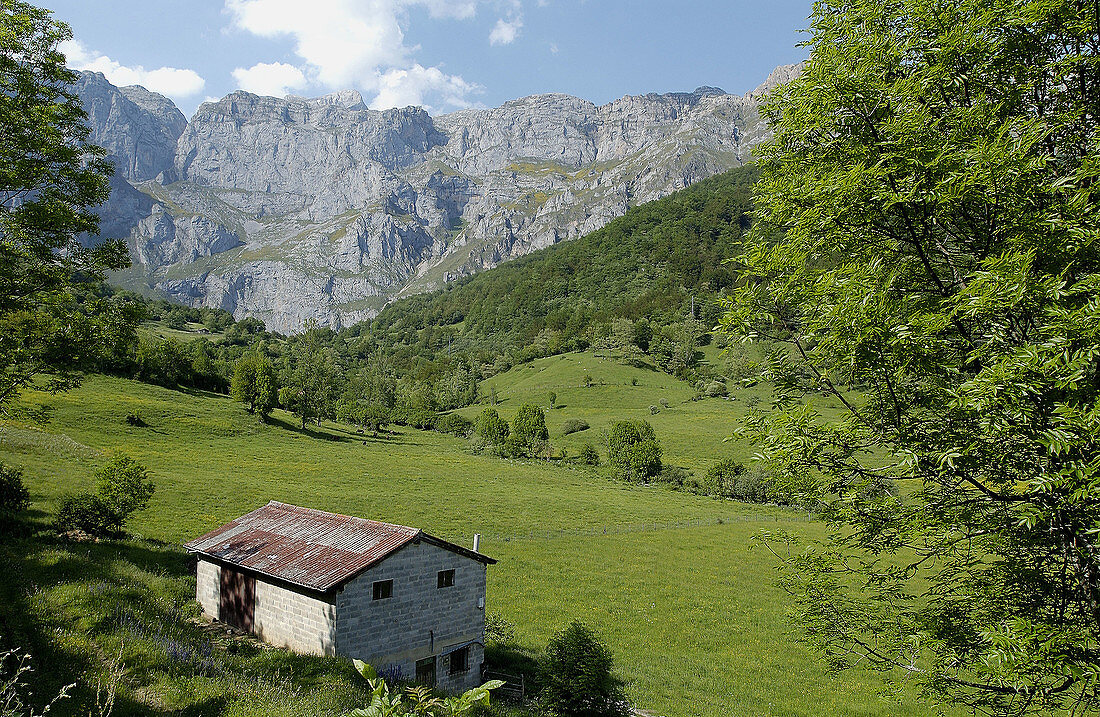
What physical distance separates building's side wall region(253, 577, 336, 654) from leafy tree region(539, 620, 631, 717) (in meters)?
7.63

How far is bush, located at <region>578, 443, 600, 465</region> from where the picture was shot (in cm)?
8931

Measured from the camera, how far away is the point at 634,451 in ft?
266

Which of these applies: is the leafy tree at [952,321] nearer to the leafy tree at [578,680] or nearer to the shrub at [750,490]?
the leafy tree at [578,680]

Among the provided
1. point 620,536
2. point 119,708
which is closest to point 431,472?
point 620,536

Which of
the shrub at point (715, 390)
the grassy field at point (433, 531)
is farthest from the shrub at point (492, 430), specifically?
the shrub at point (715, 390)

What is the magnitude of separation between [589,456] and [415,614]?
70.1 meters

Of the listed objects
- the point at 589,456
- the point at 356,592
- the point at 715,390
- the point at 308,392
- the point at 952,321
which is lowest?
the point at 589,456

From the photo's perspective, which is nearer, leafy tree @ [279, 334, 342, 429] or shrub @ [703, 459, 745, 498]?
shrub @ [703, 459, 745, 498]

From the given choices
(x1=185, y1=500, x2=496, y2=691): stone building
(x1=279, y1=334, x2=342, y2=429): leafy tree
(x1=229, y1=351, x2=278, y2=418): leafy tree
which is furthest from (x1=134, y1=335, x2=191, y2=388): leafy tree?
(x1=185, y1=500, x2=496, y2=691): stone building

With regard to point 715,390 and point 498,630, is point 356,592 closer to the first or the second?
point 498,630

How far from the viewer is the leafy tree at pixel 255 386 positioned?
267 ft

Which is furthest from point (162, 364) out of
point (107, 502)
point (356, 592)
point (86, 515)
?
point (356, 592)

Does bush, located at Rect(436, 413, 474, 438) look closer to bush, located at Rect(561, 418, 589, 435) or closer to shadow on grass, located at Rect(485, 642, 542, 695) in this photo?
bush, located at Rect(561, 418, 589, 435)

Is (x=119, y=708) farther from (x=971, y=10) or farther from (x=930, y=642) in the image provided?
(x=971, y=10)
